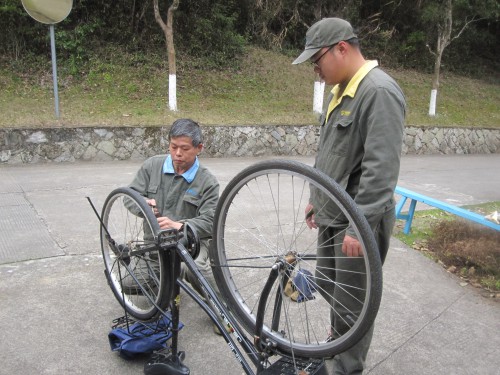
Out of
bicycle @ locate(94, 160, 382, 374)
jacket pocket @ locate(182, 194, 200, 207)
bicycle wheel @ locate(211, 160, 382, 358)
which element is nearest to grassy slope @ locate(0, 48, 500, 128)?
jacket pocket @ locate(182, 194, 200, 207)

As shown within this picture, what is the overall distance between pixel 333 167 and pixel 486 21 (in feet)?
72.8

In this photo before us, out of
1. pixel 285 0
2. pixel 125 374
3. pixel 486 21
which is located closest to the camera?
pixel 125 374

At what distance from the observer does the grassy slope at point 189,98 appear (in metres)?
9.73

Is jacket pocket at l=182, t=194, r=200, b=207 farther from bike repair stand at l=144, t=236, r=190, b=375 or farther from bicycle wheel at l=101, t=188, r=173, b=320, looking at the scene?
bike repair stand at l=144, t=236, r=190, b=375

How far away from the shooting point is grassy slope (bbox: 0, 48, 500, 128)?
31.9 feet

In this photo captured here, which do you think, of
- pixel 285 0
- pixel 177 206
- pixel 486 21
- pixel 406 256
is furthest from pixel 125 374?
pixel 486 21

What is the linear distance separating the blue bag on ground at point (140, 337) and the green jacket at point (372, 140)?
115cm

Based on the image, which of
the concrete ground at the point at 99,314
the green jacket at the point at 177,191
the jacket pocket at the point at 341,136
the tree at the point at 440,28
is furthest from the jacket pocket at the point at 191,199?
the tree at the point at 440,28

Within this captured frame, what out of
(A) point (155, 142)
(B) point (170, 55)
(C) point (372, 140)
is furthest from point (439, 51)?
(C) point (372, 140)

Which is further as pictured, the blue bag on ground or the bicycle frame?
the blue bag on ground

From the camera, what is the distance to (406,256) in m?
4.54

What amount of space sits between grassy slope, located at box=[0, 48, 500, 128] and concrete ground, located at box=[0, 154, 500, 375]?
457cm

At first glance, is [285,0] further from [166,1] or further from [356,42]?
[356,42]

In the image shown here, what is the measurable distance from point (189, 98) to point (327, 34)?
10065mm
